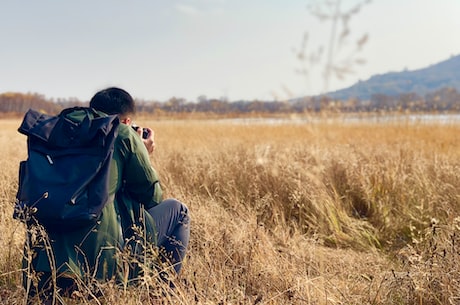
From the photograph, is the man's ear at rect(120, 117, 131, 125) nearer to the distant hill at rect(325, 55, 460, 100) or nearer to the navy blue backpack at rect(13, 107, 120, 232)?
the navy blue backpack at rect(13, 107, 120, 232)

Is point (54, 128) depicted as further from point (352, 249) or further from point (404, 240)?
point (404, 240)

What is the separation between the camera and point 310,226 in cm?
343

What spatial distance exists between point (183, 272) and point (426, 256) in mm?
1326

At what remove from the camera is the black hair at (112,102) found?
2100 millimetres

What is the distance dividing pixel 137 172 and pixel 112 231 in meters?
0.28

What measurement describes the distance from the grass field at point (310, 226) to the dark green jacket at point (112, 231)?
14 cm

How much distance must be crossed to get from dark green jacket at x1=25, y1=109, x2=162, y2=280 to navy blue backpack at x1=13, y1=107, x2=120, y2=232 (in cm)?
9

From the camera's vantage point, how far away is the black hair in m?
2.10

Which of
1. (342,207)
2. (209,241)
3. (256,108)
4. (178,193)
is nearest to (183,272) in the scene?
(209,241)

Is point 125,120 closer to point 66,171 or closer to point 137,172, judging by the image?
point 137,172

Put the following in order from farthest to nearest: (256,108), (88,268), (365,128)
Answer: (256,108)
(365,128)
(88,268)

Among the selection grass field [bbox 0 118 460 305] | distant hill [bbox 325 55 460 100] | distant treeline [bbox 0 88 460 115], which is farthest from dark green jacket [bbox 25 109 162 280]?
distant treeline [bbox 0 88 460 115]

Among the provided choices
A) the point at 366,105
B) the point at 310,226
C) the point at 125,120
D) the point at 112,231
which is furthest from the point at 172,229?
the point at 366,105

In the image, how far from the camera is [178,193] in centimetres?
355
